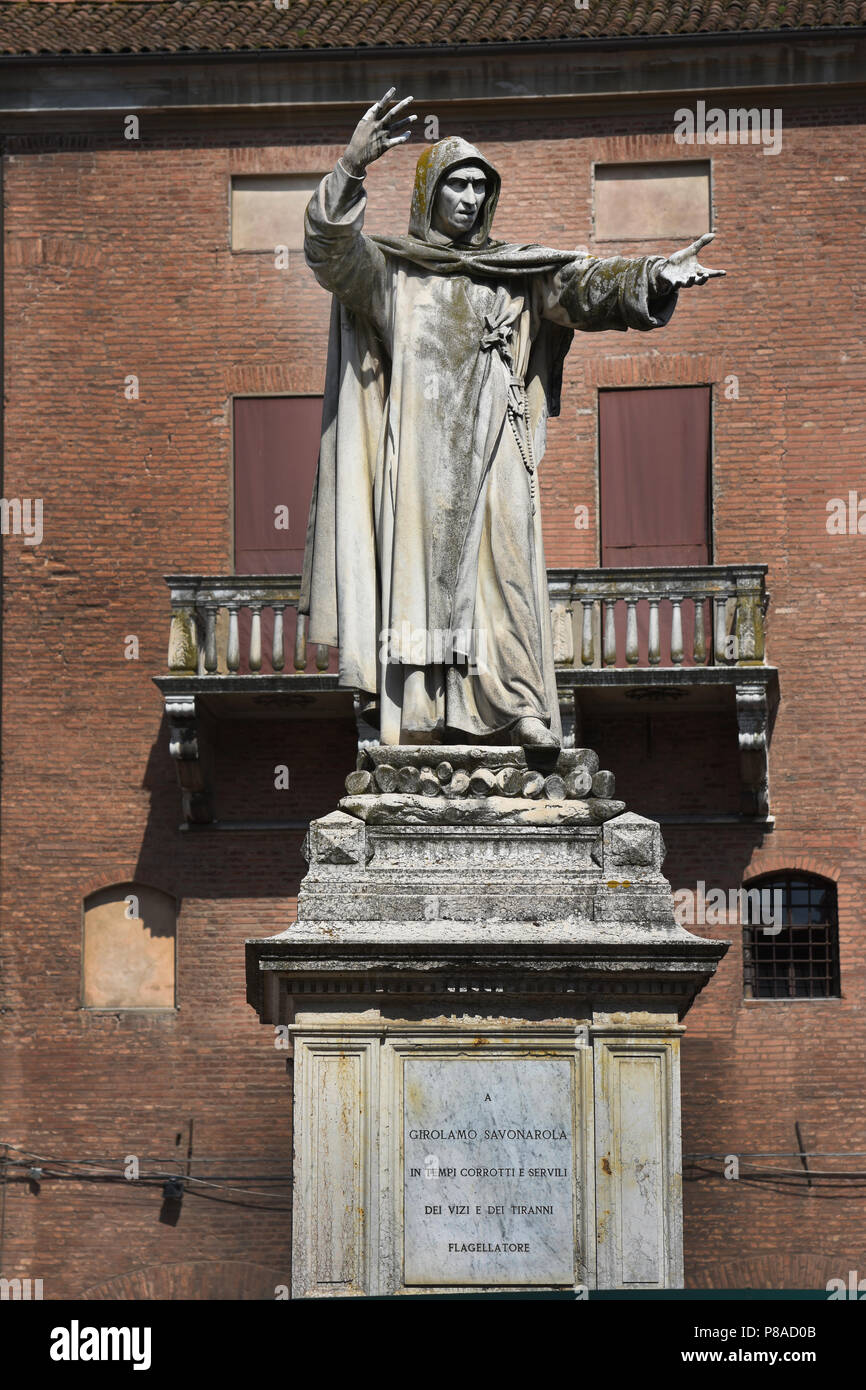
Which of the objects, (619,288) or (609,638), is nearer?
(619,288)

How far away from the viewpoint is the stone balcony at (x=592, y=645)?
25188mm

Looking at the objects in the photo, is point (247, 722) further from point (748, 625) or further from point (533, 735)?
point (533, 735)

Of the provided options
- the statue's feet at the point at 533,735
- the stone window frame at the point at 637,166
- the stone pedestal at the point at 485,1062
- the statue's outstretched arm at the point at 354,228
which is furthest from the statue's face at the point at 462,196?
the stone window frame at the point at 637,166

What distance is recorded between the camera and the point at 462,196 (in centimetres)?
1006

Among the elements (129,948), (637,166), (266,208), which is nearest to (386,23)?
(266,208)

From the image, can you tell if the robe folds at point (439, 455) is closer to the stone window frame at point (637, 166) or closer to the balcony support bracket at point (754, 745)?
the balcony support bracket at point (754, 745)

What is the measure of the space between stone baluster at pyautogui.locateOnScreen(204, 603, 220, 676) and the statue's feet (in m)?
16.1

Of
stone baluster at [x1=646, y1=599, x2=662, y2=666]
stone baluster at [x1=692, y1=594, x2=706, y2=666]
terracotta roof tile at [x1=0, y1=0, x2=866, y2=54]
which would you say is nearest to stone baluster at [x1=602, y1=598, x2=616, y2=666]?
stone baluster at [x1=646, y1=599, x2=662, y2=666]

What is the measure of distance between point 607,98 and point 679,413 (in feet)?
11.6

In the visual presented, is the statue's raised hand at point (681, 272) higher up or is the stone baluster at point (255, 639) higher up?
the stone baluster at point (255, 639)

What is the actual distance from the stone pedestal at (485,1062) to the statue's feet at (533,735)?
55 centimetres

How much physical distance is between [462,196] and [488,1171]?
386 centimetres
